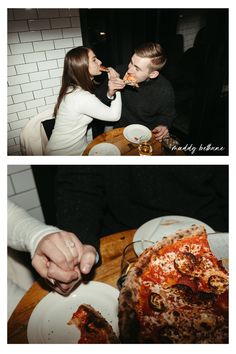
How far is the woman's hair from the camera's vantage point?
597 mm

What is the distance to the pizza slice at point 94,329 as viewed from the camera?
55cm

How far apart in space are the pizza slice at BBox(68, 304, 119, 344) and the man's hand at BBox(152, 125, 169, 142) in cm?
44

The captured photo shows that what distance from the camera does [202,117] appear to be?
70 centimetres

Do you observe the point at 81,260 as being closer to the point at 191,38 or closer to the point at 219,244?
the point at 219,244

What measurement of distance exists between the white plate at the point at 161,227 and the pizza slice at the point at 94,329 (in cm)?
20

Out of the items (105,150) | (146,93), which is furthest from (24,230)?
(146,93)

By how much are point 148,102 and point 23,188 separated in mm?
720

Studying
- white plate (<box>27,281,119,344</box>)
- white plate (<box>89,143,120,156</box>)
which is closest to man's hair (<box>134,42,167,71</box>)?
white plate (<box>89,143,120,156</box>)

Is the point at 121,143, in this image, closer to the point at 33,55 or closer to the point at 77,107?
the point at 77,107

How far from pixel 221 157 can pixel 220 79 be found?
19cm

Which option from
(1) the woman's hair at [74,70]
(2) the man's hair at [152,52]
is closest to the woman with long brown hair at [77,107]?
(1) the woman's hair at [74,70]

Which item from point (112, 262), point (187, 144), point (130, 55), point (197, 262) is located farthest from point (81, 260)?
point (130, 55)

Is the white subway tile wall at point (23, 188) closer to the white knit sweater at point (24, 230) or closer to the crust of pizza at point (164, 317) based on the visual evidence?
the white knit sweater at point (24, 230)

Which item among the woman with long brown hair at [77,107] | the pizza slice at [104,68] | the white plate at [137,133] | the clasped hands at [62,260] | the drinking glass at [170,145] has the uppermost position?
the pizza slice at [104,68]
